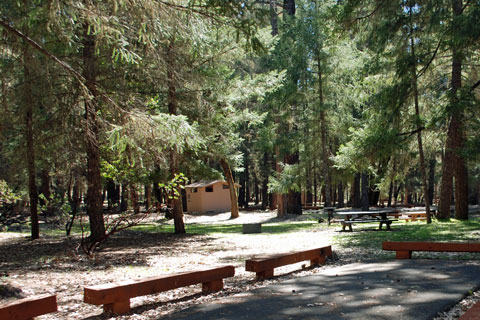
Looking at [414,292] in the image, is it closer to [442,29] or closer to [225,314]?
[225,314]

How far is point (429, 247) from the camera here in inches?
276

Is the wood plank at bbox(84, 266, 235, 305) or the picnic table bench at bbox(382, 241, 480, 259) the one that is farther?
the picnic table bench at bbox(382, 241, 480, 259)

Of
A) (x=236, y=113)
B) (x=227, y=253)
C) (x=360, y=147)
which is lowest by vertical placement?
(x=227, y=253)

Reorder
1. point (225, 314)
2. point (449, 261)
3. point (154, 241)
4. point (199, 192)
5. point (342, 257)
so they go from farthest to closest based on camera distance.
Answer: point (199, 192) → point (154, 241) → point (342, 257) → point (449, 261) → point (225, 314)

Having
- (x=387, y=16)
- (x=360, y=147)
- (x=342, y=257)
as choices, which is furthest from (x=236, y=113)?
(x=342, y=257)

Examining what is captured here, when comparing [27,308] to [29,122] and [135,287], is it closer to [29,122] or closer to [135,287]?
[135,287]

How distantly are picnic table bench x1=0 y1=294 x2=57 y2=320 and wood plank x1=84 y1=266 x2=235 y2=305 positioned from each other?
1.49 ft

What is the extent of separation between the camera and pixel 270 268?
635 centimetres

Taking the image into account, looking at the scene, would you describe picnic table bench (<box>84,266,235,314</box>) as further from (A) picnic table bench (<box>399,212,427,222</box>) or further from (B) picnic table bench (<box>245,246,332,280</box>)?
(A) picnic table bench (<box>399,212,427,222</box>)

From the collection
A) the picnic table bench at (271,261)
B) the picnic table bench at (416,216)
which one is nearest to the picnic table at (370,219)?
the picnic table bench at (416,216)

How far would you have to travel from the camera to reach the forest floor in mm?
5418

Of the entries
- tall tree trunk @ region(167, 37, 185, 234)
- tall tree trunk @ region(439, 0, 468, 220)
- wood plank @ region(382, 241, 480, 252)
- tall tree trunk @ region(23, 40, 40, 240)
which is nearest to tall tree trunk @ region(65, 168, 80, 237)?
tall tree trunk @ region(23, 40, 40, 240)

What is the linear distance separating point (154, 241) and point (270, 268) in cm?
772

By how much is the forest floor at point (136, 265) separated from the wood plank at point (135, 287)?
0.26 meters
